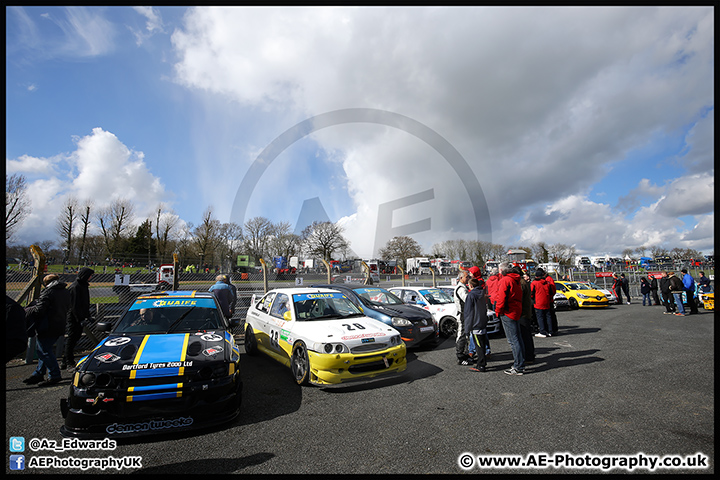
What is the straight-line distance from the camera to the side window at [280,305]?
6.14 metres

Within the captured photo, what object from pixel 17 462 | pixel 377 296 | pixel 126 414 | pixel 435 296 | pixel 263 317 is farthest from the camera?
pixel 435 296

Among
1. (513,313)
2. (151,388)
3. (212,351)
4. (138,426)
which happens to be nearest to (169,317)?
(212,351)

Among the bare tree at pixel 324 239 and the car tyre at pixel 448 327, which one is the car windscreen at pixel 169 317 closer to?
the car tyre at pixel 448 327

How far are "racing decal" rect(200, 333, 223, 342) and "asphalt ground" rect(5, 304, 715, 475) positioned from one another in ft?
3.09

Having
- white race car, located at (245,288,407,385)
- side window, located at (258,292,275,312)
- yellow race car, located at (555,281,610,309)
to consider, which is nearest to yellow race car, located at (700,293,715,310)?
yellow race car, located at (555,281,610,309)

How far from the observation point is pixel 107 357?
12.1 feet

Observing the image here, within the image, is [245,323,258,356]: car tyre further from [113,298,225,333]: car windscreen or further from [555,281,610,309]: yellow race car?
[555,281,610,309]: yellow race car

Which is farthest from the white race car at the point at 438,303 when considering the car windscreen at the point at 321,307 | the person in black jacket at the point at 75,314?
the person in black jacket at the point at 75,314

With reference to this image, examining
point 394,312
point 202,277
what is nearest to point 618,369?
point 394,312

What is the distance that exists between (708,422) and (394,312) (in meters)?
5.21

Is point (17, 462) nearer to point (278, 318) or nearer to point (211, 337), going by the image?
point (211, 337)

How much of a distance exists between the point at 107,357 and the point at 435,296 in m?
8.27

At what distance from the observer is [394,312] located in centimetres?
782

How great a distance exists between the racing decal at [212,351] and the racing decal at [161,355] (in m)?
0.23
